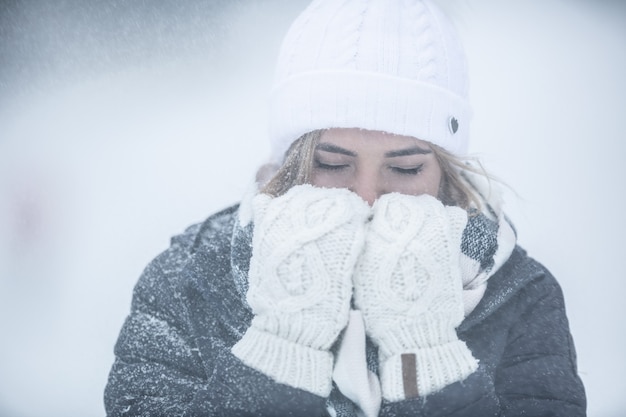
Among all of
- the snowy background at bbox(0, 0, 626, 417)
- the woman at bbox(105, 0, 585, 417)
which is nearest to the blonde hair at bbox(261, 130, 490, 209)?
the woman at bbox(105, 0, 585, 417)

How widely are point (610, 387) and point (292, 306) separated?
118 cm

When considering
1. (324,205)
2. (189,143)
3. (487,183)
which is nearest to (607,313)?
(487,183)

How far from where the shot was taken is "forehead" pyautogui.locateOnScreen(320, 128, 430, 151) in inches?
35.6

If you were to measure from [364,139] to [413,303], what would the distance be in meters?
0.33

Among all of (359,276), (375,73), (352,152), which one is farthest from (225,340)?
(375,73)

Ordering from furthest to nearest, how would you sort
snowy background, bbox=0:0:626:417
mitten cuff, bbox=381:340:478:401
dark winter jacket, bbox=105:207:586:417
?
snowy background, bbox=0:0:626:417 → dark winter jacket, bbox=105:207:586:417 → mitten cuff, bbox=381:340:478:401

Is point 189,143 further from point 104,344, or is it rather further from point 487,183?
point 487,183

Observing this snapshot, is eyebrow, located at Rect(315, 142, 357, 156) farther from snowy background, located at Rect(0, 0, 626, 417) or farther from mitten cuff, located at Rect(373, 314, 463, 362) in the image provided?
snowy background, located at Rect(0, 0, 626, 417)

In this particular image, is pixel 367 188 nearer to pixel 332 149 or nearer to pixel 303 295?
pixel 332 149

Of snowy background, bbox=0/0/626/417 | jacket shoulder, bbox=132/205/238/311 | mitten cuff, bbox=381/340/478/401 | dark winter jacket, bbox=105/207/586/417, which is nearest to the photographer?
mitten cuff, bbox=381/340/478/401

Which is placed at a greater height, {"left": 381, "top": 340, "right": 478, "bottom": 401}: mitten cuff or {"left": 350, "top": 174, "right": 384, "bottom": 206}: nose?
{"left": 350, "top": 174, "right": 384, "bottom": 206}: nose

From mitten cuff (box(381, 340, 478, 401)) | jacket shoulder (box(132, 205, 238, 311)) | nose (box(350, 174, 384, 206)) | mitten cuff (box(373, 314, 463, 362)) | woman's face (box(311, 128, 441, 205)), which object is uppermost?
woman's face (box(311, 128, 441, 205))

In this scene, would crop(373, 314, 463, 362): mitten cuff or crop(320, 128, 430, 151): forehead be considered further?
crop(320, 128, 430, 151): forehead

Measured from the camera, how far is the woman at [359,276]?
0.72 meters
